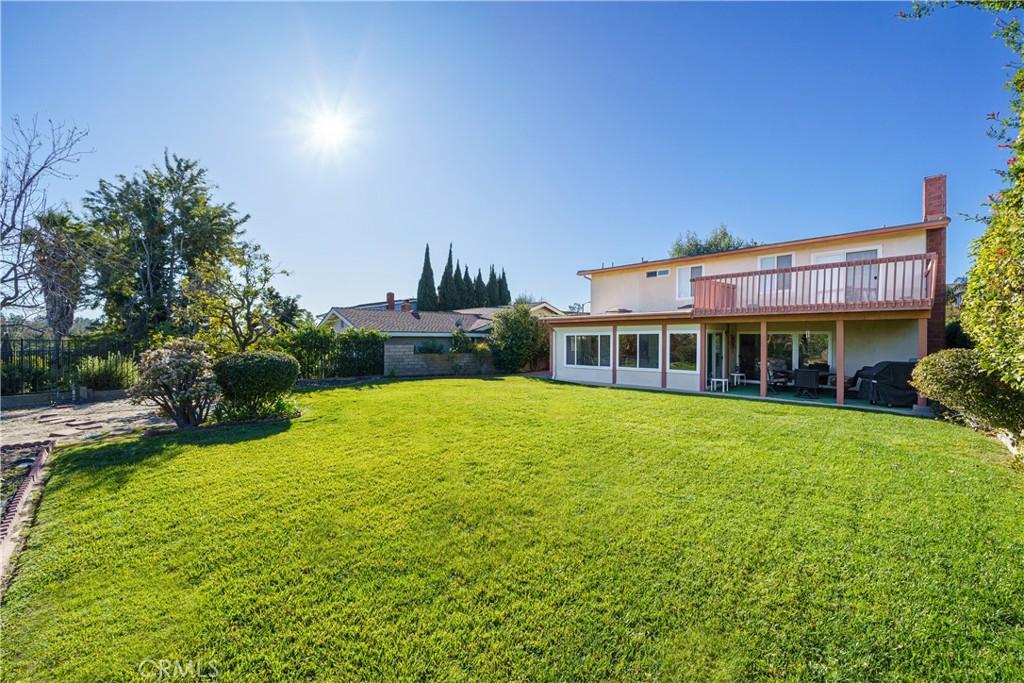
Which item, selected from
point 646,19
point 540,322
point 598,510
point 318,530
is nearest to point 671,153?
point 646,19

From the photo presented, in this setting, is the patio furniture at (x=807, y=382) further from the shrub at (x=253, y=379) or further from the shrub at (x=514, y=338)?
the shrub at (x=253, y=379)

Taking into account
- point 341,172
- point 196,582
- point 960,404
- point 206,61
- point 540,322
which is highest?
point 206,61

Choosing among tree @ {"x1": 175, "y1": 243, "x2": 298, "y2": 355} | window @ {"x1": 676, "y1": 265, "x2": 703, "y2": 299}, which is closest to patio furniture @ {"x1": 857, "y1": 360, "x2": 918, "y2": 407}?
window @ {"x1": 676, "y1": 265, "x2": 703, "y2": 299}

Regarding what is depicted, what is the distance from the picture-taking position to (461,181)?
14.9m

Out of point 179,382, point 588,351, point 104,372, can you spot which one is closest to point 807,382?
point 588,351

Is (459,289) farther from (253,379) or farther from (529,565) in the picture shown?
(529,565)

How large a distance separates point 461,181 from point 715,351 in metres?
11.5

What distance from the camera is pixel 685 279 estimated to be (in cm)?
1722

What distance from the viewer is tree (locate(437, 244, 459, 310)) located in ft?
147

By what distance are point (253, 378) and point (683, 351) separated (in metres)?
13.2

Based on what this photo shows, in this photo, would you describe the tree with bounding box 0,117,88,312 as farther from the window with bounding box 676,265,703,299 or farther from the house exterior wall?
the window with bounding box 676,265,703,299

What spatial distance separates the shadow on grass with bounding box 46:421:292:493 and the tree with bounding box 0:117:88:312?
258 cm

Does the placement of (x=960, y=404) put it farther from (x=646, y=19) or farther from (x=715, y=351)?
(x=646, y=19)

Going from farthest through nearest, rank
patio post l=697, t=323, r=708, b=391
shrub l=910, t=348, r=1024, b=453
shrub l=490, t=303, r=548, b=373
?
shrub l=490, t=303, r=548, b=373
patio post l=697, t=323, r=708, b=391
shrub l=910, t=348, r=1024, b=453
